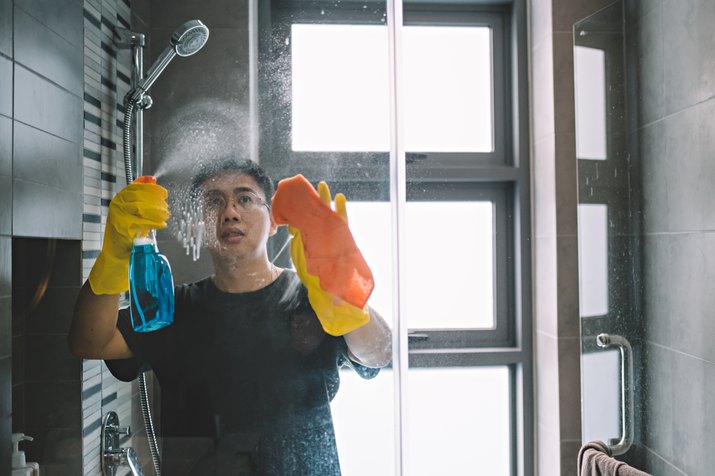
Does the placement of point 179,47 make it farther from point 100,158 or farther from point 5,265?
point 5,265

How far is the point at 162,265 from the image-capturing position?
38.1 inches

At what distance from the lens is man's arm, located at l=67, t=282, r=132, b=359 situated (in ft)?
3.14

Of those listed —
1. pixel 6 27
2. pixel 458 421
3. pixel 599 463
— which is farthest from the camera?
pixel 458 421

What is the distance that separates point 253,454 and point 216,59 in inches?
27.5

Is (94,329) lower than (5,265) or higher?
lower

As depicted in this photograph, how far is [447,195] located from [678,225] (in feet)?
1.38

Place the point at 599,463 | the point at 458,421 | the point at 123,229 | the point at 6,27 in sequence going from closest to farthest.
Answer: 1. the point at 6,27
2. the point at 123,229
3. the point at 599,463
4. the point at 458,421

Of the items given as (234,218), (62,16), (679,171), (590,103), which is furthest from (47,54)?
(679,171)

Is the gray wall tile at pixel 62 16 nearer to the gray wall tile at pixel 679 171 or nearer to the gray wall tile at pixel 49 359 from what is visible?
the gray wall tile at pixel 49 359

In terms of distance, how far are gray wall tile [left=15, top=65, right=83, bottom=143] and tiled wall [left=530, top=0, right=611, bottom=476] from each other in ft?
2.90

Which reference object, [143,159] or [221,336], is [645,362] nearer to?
[221,336]

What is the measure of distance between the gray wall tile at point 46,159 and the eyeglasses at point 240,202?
21 centimetres

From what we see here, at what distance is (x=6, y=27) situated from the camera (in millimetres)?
845

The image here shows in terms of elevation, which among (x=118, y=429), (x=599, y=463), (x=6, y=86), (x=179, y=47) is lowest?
(x=599, y=463)
